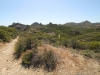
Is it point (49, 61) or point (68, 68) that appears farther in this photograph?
point (49, 61)

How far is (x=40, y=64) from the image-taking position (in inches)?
365

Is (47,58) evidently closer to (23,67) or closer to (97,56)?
(23,67)

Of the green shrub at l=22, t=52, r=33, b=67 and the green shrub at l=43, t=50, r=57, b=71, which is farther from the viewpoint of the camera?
the green shrub at l=22, t=52, r=33, b=67

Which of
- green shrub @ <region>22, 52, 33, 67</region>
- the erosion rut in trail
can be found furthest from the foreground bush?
the erosion rut in trail

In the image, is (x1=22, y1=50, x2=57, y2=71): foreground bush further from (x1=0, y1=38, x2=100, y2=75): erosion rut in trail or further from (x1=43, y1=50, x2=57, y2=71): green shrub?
(x1=0, y1=38, x2=100, y2=75): erosion rut in trail

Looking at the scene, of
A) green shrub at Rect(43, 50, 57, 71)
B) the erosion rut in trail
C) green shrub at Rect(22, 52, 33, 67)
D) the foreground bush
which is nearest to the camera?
the erosion rut in trail

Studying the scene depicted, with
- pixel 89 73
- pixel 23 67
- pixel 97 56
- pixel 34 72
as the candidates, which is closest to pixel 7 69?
pixel 23 67

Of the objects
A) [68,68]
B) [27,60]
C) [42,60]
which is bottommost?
[68,68]

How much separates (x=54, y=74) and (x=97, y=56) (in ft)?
14.7

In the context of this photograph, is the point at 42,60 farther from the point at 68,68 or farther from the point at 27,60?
Result: the point at 68,68

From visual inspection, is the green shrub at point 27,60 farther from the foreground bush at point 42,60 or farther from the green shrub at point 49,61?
the green shrub at point 49,61

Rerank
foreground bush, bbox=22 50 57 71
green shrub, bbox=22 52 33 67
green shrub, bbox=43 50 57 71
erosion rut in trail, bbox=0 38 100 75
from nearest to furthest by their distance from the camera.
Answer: erosion rut in trail, bbox=0 38 100 75, green shrub, bbox=43 50 57 71, foreground bush, bbox=22 50 57 71, green shrub, bbox=22 52 33 67

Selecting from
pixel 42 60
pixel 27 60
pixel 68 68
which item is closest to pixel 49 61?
pixel 42 60

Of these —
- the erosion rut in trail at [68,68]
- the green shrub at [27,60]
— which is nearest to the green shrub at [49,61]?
the erosion rut in trail at [68,68]
